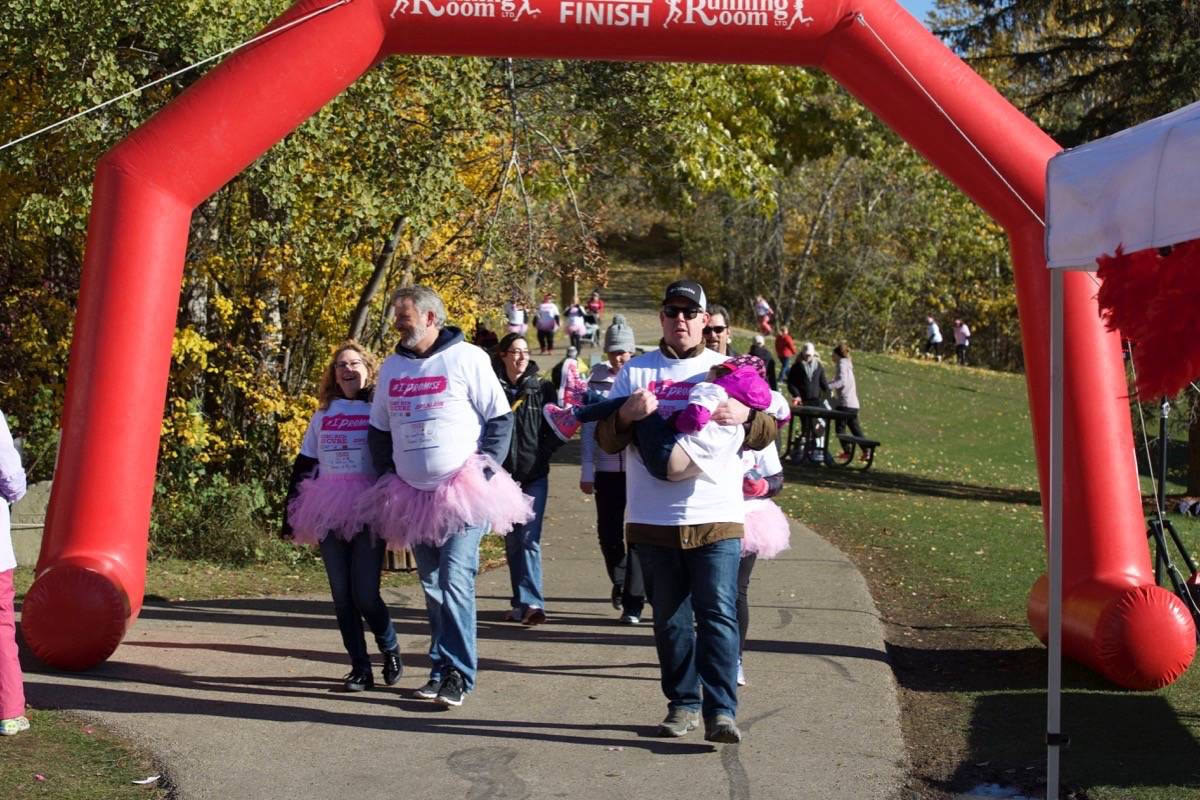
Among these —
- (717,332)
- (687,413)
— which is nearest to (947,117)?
(717,332)

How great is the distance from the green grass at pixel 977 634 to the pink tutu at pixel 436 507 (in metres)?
2.20

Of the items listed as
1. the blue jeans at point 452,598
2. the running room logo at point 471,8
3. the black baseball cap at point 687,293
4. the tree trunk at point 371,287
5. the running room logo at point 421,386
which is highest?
the running room logo at point 471,8

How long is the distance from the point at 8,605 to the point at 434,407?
6.65 ft

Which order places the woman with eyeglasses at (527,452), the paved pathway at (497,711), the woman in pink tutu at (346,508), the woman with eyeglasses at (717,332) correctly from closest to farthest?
1. the paved pathway at (497,711)
2. the woman in pink tutu at (346,508)
3. the woman with eyeglasses at (717,332)
4. the woman with eyeglasses at (527,452)

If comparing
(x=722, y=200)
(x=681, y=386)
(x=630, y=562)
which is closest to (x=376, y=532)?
(x=681, y=386)

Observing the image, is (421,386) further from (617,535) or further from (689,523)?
(617,535)

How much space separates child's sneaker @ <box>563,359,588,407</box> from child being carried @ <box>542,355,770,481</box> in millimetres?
1021

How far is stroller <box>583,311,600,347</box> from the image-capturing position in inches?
1526

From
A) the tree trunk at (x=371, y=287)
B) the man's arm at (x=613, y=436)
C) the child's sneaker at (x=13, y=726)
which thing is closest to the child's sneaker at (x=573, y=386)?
the man's arm at (x=613, y=436)

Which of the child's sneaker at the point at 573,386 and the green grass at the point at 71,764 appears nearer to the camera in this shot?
the green grass at the point at 71,764

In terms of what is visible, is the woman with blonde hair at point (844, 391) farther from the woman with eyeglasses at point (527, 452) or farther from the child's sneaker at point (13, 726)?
the child's sneaker at point (13, 726)

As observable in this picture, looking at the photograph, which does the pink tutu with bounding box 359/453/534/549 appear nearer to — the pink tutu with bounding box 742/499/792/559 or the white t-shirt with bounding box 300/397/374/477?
the white t-shirt with bounding box 300/397/374/477

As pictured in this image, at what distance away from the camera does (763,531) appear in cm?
721

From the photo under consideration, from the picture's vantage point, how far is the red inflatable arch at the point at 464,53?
25.1ft
